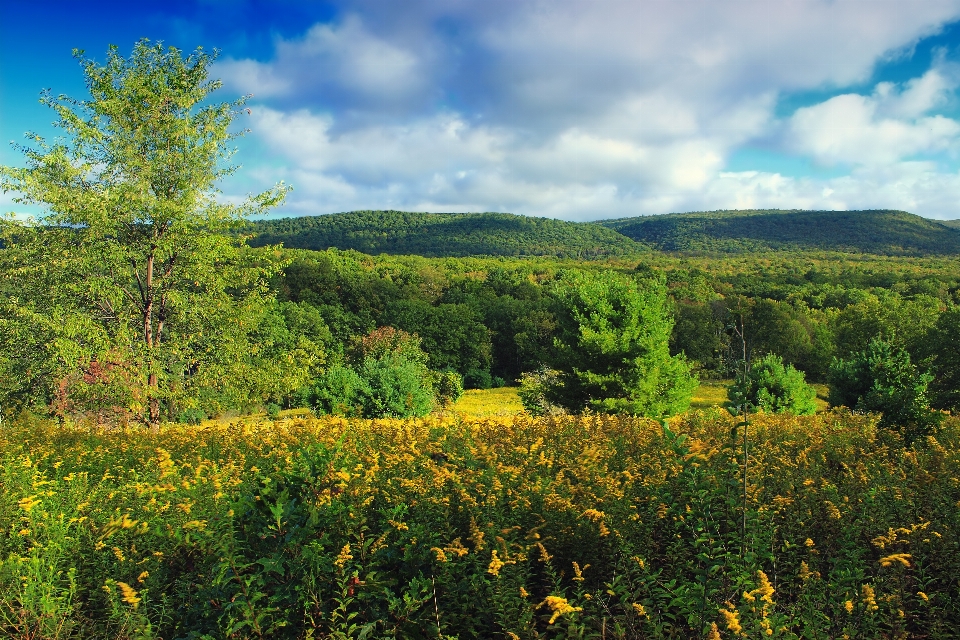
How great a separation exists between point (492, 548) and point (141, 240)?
45.3 feet

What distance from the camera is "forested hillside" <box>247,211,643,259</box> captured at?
14238 centimetres

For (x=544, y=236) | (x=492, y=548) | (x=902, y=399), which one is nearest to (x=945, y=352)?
(x=902, y=399)

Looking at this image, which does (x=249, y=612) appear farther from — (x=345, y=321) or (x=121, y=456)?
(x=345, y=321)

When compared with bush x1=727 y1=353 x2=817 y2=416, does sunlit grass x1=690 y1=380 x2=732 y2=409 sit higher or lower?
lower

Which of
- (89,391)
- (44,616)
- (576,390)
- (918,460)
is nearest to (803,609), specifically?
(918,460)

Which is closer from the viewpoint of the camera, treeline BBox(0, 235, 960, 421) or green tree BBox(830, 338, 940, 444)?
green tree BBox(830, 338, 940, 444)

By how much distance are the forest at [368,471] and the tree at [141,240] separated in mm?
74

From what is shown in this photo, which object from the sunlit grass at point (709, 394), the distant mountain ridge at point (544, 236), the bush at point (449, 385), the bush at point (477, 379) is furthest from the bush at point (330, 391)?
the distant mountain ridge at point (544, 236)

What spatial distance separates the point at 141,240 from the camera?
14047mm

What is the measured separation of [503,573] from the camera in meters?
3.52

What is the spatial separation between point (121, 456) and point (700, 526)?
23.1ft

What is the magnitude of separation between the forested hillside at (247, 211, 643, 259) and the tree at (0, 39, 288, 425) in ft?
382

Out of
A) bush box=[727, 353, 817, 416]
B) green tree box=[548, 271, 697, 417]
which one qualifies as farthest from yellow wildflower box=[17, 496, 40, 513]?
bush box=[727, 353, 817, 416]

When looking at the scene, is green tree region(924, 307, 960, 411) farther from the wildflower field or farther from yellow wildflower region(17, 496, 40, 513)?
yellow wildflower region(17, 496, 40, 513)
